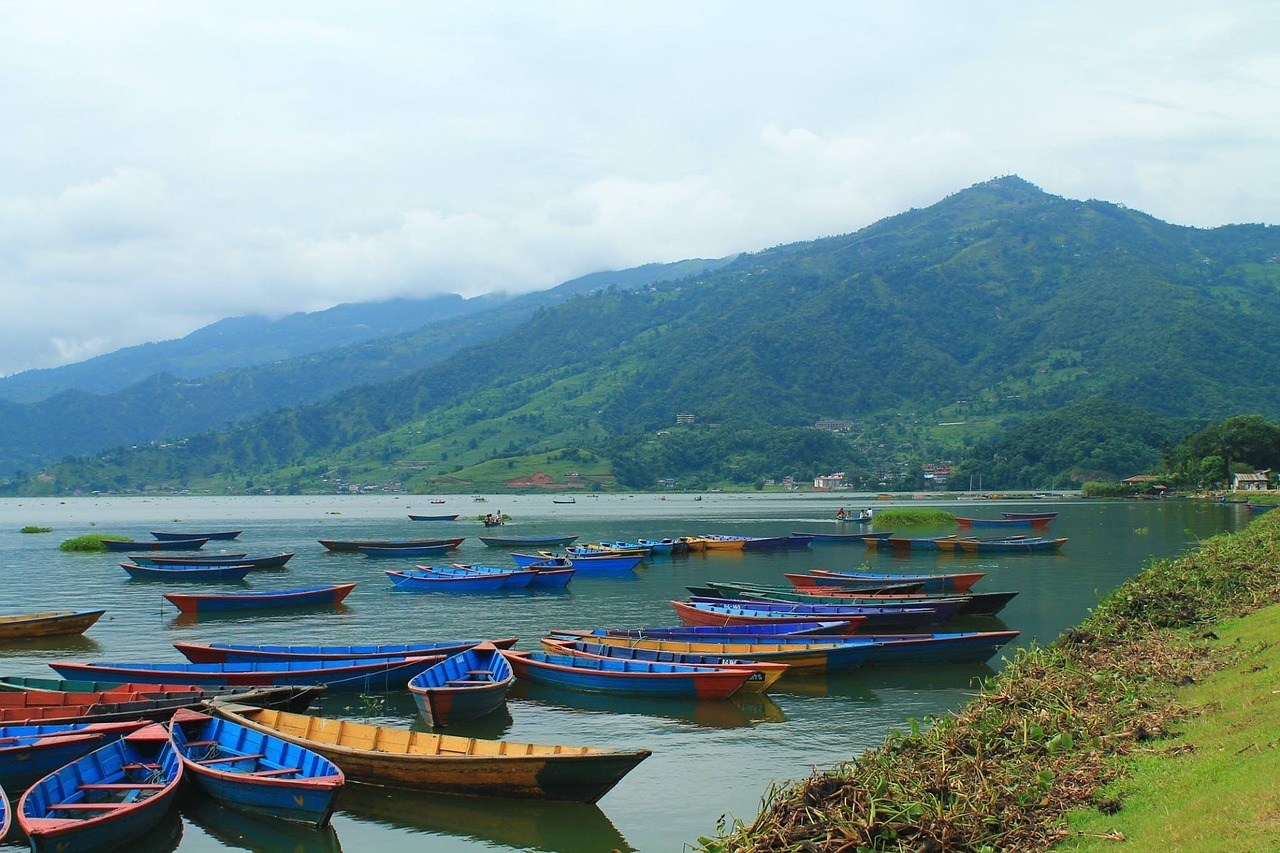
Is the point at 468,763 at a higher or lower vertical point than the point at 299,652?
higher

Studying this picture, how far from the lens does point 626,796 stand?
749 inches

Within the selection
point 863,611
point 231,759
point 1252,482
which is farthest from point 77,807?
point 1252,482

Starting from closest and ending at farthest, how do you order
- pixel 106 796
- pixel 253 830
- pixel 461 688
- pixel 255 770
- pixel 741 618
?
pixel 106 796
pixel 253 830
pixel 255 770
pixel 461 688
pixel 741 618

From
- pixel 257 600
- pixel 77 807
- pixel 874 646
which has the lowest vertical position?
pixel 257 600

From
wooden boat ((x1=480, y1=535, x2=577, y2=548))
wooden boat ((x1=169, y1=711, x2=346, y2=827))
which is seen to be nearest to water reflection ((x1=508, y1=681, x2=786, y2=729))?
wooden boat ((x1=169, y1=711, x2=346, y2=827))

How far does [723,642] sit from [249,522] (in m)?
115

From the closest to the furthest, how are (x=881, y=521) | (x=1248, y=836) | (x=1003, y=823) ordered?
(x=1248, y=836) → (x=1003, y=823) → (x=881, y=521)

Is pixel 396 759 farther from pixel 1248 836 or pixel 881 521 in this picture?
pixel 881 521

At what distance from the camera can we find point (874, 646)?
28.7 metres

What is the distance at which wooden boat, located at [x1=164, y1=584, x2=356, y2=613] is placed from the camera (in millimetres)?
44594

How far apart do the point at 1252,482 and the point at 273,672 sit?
→ 4988 inches

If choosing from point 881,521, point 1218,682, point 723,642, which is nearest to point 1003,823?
point 1218,682

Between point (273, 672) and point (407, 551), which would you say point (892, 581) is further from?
point (407, 551)

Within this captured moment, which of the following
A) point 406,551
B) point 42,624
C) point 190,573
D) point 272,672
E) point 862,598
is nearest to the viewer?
point 272,672
